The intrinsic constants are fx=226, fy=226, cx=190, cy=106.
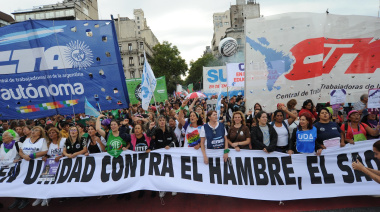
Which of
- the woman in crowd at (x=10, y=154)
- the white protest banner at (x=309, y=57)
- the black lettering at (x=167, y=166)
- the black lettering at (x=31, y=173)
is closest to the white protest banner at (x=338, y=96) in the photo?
the white protest banner at (x=309, y=57)

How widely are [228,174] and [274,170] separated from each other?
0.90 m

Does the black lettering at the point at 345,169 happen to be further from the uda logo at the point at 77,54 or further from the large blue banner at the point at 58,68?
the uda logo at the point at 77,54

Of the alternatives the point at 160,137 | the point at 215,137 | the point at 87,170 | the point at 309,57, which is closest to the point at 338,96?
the point at 309,57

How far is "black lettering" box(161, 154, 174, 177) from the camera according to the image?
4.58 meters

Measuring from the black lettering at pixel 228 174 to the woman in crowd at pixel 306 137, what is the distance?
1.19m

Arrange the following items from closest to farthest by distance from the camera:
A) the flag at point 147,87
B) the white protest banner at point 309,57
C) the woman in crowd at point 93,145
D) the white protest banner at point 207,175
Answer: the white protest banner at point 207,175
the woman in crowd at point 93,145
the white protest banner at point 309,57
the flag at point 147,87

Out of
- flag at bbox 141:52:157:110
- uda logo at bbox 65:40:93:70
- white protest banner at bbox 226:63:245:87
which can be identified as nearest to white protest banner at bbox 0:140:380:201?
flag at bbox 141:52:157:110

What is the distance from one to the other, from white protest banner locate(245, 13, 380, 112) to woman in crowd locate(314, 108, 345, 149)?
3.59 feet

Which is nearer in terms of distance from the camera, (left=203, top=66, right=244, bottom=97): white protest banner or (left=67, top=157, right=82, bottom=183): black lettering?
(left=67, top=157, right=82, bottom=183): black lettering

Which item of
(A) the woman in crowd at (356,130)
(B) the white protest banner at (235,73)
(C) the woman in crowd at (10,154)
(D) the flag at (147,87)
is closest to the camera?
(A) the woman in crowd at (356,130)

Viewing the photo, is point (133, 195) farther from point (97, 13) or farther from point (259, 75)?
point (97, 13)

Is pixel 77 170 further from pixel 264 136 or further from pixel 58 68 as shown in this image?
pixel 264 136

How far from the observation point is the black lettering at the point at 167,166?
4577mm

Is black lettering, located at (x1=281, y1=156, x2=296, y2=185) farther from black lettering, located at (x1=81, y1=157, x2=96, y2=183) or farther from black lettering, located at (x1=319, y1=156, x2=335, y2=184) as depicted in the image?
black lettering, located at (x1=81, y1=157, x2=96, y2=183)
